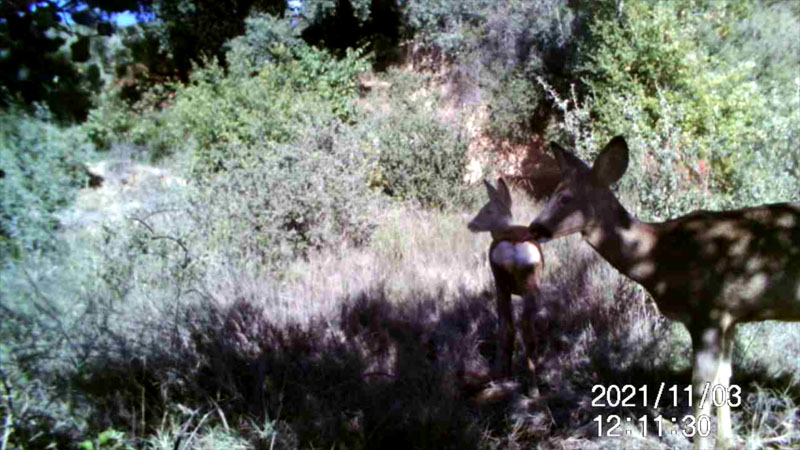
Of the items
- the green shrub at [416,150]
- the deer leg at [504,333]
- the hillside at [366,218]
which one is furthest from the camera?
the green shrub at [416,150]

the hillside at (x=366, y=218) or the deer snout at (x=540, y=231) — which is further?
the hillside at (x=366, y=218)

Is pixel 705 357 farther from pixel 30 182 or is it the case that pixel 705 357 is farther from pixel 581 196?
pixel 30 182

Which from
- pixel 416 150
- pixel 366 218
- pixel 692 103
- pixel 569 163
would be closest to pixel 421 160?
pixel 416 150

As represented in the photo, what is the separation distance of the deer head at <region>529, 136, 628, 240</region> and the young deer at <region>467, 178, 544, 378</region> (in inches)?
11.0

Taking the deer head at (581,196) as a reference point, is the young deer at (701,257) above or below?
below

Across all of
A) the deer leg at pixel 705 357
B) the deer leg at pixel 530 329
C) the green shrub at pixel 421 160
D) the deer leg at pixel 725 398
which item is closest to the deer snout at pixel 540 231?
the deer leg at pixel 530 329

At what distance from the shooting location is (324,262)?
20.1ft

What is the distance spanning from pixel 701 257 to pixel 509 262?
922 millimetres

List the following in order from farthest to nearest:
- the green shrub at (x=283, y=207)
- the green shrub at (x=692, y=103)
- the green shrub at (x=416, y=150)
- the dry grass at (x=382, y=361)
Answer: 1. the green shrub at (x=416, y=150)
2. the green shrub at (x=283, y=207)
3. the green shrub at (x=692, y=103)
4. the dry grass at (x=382, y=361)

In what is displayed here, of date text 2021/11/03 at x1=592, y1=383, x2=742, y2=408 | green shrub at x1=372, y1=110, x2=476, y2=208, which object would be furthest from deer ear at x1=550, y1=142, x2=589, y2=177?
green shrub at x1=372, y1=110, x2=476, y2=208

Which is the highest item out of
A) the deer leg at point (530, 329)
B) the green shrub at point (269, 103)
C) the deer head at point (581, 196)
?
the green shrub at point (269, 103)

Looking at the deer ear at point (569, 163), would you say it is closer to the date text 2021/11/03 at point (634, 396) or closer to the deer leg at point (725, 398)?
the deer leg at point (725, 398)

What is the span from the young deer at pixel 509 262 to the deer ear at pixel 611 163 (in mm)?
450

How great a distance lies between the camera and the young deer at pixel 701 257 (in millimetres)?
2697
